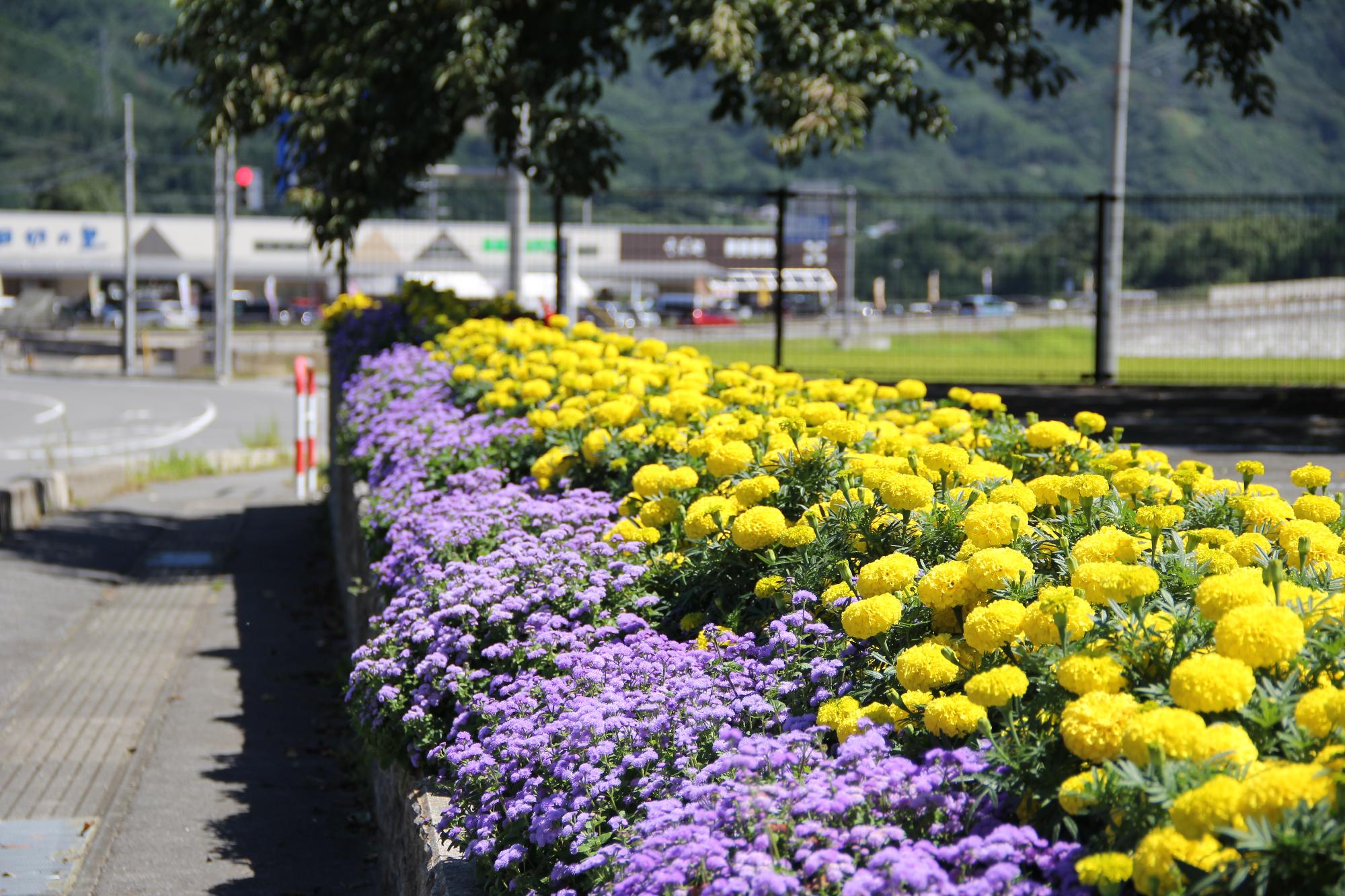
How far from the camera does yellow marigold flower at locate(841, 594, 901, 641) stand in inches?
117

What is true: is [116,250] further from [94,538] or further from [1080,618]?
[1080,618]

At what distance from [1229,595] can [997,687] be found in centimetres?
42

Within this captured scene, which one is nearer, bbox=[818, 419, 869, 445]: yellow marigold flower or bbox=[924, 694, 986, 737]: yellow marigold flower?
bbox=[924, 694, 986, 737]: yellow marigold flower

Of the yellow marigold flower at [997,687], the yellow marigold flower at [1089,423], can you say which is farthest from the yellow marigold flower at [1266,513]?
the yellow marigold flower at [997,687]

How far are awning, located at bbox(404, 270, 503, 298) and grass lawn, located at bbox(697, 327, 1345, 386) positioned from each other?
2815mm

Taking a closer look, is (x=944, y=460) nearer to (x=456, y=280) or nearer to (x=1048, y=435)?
(x=1048, y=435)

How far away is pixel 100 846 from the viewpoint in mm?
5566

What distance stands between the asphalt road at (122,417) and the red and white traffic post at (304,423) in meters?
2.56

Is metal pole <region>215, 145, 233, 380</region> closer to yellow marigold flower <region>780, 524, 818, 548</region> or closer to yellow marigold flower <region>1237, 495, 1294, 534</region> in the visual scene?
yellow marigold flower <region>780, 524, 818, 548</region>

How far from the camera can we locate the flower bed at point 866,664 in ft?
7.37

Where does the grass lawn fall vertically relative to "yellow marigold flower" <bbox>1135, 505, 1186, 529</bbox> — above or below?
above

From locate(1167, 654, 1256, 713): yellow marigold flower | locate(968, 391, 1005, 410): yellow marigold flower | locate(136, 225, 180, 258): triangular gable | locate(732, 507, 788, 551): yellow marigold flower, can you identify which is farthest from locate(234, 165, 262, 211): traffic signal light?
locate(136, 225, 180, 258): triangular gable

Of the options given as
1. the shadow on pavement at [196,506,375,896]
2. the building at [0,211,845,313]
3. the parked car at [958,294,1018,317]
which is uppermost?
the building at [0,211,845,313]

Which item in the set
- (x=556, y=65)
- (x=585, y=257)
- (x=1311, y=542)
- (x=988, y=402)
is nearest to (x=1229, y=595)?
(x=1311, y=542)
